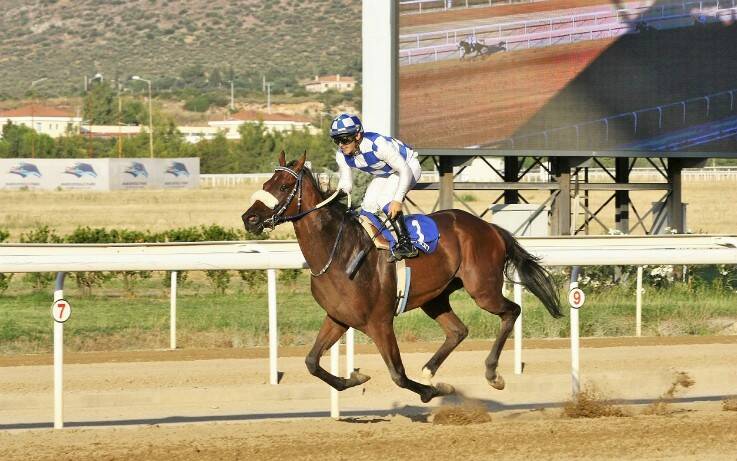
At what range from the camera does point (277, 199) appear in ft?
21.8

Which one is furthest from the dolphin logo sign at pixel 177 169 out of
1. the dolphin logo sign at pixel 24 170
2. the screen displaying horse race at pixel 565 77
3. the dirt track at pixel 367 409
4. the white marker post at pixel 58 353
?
the white marker post at pixel 58 353

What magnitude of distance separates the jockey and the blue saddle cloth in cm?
6

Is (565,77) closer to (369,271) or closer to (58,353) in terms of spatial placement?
(369,271)

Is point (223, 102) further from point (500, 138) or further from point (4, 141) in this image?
point (500, 138)

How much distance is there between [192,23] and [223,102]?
34.5 meters

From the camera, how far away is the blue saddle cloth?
7.17m

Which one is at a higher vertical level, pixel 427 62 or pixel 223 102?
pixel 223 102

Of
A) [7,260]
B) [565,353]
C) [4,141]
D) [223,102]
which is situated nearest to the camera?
[7,260]

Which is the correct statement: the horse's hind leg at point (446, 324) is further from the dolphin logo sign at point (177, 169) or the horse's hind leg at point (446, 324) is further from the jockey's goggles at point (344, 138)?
the dolphin logo sign at point (177, 169)

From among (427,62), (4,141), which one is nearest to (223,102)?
(4,141)

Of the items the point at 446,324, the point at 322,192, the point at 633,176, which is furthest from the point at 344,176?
the point at 633,176

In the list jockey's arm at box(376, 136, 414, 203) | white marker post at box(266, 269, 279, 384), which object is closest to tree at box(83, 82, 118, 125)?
white marker post at box(266, 269, 279, 384)

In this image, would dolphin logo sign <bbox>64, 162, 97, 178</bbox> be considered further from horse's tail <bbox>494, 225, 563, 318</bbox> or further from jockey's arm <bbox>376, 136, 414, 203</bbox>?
jockey's arm <bbox>376, 136, 414, 203</bbox>

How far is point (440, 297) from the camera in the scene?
7734mm
